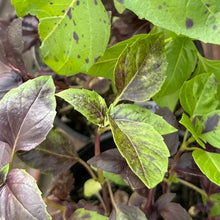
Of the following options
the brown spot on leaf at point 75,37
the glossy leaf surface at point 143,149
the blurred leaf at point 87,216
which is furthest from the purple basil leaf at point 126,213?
the brown spot on leaf at point 75,37

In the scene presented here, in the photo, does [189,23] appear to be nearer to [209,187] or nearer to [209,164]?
[209,164]

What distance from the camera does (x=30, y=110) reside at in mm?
318

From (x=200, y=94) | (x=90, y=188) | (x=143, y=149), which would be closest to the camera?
(x=143, y=149)

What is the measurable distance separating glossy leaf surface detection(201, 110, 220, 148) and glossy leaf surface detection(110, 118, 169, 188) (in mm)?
110

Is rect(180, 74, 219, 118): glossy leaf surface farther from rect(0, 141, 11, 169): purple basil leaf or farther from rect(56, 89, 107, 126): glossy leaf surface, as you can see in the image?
rect(0, 141, 11, 169): purple basil leaf

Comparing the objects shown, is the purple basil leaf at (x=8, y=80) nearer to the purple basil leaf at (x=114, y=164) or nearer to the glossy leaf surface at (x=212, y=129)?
the purple basil leaf at (x=114, y=164)

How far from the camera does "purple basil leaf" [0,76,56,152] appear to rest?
0.31m

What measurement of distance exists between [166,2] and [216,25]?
59mm

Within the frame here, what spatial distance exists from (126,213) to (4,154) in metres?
0.17

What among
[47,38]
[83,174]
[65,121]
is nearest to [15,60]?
[47,38]

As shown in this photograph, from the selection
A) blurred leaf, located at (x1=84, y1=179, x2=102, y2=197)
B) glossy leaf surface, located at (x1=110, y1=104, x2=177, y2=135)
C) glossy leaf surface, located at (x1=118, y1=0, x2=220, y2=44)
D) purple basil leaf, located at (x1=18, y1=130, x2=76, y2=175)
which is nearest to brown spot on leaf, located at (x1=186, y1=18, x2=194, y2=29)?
glossy leaf surface, located at (x1=118, y1=0, x2=220, y2=44)

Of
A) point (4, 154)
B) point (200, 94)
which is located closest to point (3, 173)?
point (4, 154)

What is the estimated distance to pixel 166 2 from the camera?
1.05 feet

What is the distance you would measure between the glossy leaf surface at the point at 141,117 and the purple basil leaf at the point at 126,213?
0.12m
